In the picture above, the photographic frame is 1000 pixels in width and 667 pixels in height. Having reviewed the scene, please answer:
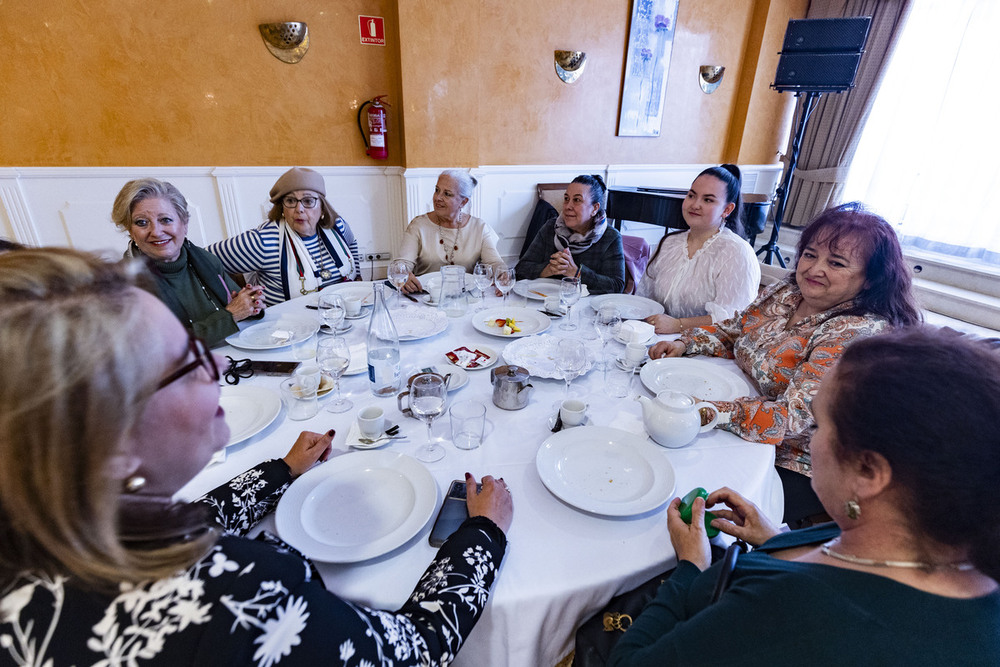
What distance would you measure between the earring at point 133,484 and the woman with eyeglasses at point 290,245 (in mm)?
2063

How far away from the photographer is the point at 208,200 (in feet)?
13.1

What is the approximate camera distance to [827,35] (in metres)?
3.61

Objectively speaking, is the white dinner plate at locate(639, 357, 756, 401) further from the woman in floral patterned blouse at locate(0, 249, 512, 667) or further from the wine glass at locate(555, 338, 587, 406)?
the woman in floral patterned blouse at locate(0, 249, 512, 667)

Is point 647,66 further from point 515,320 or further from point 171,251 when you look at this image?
point 171,251

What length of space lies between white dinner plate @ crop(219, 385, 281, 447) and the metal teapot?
23.3 inches

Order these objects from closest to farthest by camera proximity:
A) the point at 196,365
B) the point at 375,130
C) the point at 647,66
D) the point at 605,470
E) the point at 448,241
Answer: the point at 196,365 < the point at 605,470 < the point at 448,241 < the point at 375,130 < the point at 647,66

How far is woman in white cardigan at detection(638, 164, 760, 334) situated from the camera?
2.16 m

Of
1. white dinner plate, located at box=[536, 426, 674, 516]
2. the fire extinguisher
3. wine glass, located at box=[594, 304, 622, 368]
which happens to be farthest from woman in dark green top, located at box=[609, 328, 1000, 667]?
the fire extinguisher

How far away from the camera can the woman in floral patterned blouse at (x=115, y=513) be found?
0.45 metres

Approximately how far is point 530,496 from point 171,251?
5.99 ft

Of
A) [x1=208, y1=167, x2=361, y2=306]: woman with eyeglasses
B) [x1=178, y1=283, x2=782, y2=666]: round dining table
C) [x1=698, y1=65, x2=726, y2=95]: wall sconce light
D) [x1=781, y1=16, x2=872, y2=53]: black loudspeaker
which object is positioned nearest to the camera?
[x1=178, y1=283, x2=782, y2=666]: round dining table

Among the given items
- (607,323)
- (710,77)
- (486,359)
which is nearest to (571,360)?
(486,359)

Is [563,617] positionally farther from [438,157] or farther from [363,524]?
[438,157]

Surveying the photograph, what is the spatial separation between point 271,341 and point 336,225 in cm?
129
